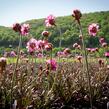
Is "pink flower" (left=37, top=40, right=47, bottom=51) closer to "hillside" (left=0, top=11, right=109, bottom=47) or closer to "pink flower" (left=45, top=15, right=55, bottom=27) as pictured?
"pink flower" (left=45, top=15, right=55, bottom=27)

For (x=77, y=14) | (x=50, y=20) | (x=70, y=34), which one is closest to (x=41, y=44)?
(x=50, y=20)

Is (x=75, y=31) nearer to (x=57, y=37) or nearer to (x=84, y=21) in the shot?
(x=57, y=37)

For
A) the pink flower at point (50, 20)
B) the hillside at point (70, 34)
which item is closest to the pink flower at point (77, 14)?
the pink flower at point (50, 20)

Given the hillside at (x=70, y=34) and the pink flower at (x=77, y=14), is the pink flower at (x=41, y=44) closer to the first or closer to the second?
the pink flower at (x=77, y=14)

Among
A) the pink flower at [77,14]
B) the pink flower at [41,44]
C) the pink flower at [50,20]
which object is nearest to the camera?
the pink flower at [77,14]

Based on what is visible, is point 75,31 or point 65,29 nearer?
point 75,31

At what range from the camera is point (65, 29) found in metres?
44.6

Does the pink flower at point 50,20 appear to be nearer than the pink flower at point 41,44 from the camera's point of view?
Yes

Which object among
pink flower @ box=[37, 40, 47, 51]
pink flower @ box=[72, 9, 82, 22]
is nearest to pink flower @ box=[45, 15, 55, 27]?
pink flower @ box=[37, 40, 47, 51]

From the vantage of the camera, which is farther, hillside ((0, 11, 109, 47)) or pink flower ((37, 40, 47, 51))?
hillside ((0, 11, 109, 47))

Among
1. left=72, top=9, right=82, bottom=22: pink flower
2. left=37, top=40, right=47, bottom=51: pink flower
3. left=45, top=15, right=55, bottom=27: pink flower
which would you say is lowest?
left=37, top=40, right=47, bottom=51: pink flower

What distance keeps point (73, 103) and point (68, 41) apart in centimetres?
3338

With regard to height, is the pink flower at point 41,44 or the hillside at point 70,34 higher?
the hillside at point 70,34

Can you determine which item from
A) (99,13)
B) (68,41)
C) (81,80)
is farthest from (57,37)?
(81,80)
